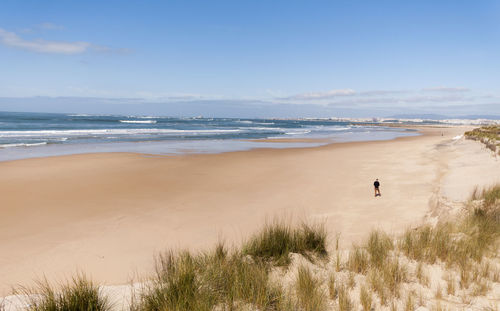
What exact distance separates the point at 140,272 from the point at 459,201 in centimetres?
723

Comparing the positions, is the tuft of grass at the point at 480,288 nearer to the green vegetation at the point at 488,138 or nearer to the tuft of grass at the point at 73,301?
the tuft of grass at the point at 73,301

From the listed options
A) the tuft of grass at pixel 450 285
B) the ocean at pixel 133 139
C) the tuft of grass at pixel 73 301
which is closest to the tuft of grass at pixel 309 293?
the tuft of grass at pixel 450 285

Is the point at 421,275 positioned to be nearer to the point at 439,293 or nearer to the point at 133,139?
the point at 439,293

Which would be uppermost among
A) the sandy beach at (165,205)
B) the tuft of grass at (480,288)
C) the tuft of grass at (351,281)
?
the tuft of grass at (480,288)

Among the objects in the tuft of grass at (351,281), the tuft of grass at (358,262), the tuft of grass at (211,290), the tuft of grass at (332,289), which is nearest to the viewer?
the tuft of grass at (211,290)

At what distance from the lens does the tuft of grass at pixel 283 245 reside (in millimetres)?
4184

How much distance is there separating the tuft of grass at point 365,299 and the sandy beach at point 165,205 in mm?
2865

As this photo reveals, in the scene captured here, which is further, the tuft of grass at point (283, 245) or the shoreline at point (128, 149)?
the shoreline at point (128, 149)

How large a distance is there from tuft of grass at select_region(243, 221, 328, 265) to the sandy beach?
5.78 feet

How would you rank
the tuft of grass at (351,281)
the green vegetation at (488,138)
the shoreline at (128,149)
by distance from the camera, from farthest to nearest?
1. the shoreline at (128,149)
2. the green vegetation at (488,138)
3. the tuft of grass at (351,281)

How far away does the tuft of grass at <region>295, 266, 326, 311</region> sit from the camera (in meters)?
3.06

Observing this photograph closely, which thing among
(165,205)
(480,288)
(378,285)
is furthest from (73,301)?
(165,205)

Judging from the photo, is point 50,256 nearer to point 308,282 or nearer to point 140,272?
point 140,272

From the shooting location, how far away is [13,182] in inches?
432
